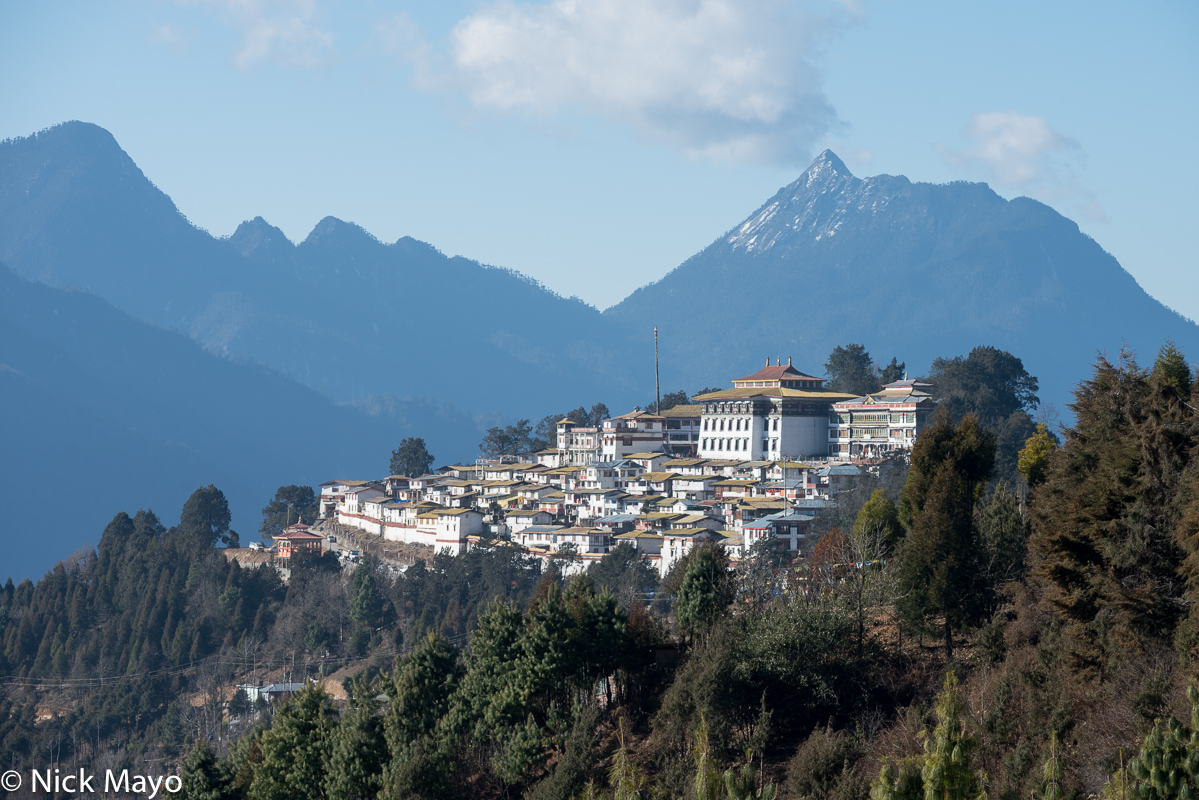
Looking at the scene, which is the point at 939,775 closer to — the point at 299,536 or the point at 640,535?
the point at 640,535

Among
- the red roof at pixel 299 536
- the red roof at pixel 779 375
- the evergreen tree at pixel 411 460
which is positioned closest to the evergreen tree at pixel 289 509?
the evergreen tree at pixel 411 460

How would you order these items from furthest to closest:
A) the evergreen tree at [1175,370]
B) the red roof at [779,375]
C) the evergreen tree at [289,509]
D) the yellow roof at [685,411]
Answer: the evergreen tree at [289,509] < the yellow roof at [685,411] < the red roof at [779,375] < the evergreen tree at [1175,370]

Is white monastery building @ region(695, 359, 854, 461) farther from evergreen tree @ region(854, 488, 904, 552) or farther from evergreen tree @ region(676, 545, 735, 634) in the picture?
evergreen tree @ region(676, 545, 735, 634)

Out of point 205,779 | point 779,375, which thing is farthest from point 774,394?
point 205,779

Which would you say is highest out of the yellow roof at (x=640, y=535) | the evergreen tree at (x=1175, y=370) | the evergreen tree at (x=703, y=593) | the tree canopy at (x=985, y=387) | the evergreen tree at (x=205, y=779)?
the tree canopy at (x=985, y=387)

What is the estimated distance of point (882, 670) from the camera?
26.0 m

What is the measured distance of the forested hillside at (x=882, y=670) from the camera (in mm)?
18797

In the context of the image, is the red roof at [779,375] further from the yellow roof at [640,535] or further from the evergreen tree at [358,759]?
the evergreen tree at [358,759]

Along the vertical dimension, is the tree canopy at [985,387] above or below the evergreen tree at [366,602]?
above

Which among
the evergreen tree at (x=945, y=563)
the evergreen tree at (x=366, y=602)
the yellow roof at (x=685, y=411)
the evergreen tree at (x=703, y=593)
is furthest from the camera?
the yellow roof at (x=685, y=411)

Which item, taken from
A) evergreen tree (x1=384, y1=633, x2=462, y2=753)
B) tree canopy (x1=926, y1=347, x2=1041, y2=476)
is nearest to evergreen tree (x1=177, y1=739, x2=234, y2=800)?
evergreen tree (x1=384, y1=633, x2=462, y2=753)

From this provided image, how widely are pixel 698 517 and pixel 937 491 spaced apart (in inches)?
1401

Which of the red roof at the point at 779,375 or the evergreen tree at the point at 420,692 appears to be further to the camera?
the red roof at the point at 779,375

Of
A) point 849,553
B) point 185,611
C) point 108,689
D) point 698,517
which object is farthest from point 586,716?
point 185,611
